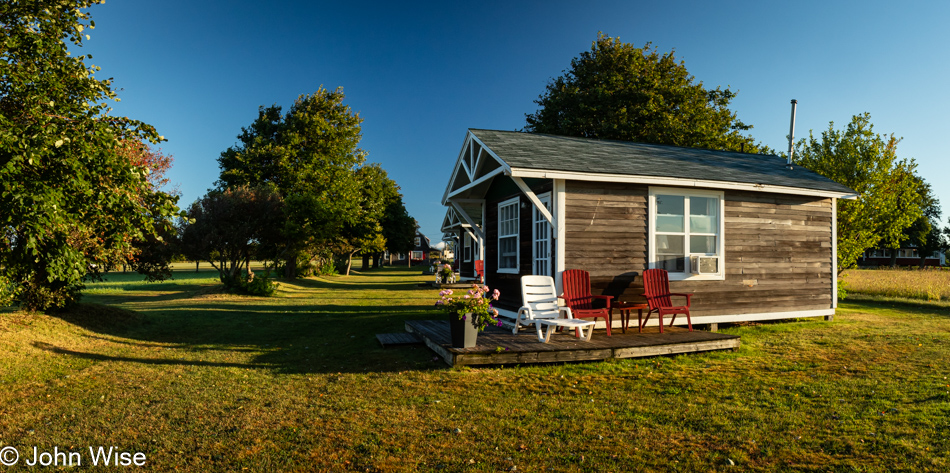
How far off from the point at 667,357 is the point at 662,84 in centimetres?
2096

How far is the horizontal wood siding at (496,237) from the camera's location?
376 inches

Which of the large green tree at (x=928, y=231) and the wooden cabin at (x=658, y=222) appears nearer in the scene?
the wooden cabin at (x=658, y=222)

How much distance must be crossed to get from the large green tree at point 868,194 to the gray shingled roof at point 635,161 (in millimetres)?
6689

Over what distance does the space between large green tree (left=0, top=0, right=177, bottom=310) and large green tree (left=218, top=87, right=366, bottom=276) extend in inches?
619

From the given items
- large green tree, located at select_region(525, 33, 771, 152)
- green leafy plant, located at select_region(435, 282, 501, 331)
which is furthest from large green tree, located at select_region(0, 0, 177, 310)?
large green tree, located at select_region(525, 33, 771, 152)

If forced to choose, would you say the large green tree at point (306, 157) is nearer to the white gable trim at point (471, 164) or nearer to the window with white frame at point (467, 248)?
the window with white frame at point (467, 248)

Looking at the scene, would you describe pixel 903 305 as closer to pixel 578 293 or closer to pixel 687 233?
pixel 687 233

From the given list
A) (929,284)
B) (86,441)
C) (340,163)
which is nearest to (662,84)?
(929,284)

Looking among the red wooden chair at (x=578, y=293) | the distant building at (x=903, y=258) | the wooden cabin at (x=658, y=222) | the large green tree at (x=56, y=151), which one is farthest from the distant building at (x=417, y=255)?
the large green tree at (x=56, y=151)

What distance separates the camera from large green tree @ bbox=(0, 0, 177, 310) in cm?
557

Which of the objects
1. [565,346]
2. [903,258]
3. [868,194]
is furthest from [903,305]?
[903,258]

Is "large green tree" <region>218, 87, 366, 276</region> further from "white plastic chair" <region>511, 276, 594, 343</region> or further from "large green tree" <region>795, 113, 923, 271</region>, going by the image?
"large green tree" <region>795, 113, 923, 271</region>

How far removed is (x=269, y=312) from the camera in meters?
13.8

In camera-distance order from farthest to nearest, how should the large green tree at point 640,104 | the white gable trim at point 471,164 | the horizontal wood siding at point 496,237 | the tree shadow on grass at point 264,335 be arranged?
the large green tree at point 640,104 → the white gable trim at point 471,164 → the horizontal wood siding at point 496,237 → the tree shadow on grass at point 264,335
